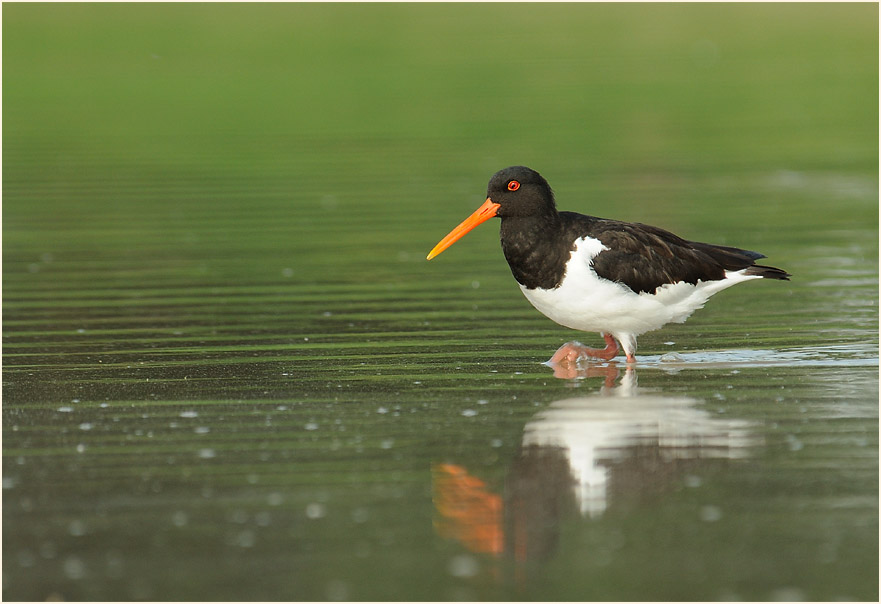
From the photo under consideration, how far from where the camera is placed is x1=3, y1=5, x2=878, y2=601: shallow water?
21.3 ft

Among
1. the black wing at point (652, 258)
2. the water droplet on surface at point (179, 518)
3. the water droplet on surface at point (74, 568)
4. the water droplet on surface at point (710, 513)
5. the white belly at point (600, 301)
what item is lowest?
the water droplet on surface at point (74, 568)

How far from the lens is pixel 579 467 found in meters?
7.66

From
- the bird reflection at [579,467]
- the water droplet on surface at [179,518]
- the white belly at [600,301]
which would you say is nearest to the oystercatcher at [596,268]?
the white belly at [600,301]

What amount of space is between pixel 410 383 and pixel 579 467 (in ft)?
7.66

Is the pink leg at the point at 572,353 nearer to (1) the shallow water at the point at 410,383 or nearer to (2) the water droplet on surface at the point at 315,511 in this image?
(1) the shallow water at the point at 410,383

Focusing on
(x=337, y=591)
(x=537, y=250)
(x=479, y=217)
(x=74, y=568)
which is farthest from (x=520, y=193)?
(x=74, y=568)

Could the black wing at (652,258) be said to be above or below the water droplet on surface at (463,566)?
above

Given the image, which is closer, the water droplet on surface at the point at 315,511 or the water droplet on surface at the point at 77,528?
the water droplet on surface at the point at 77,528

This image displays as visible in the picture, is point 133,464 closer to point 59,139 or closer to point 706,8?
point 59,139

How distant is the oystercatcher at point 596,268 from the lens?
33.4ft

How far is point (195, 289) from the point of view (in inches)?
557

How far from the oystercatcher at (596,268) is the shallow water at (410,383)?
1.20ft

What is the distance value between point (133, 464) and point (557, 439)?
238cm

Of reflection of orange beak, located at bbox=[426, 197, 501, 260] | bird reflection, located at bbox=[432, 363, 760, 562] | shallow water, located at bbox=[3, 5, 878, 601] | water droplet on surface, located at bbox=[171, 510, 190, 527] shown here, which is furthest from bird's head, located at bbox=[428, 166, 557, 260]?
water droplet on surface, located at bbox=[171, 510, 190, 527]
